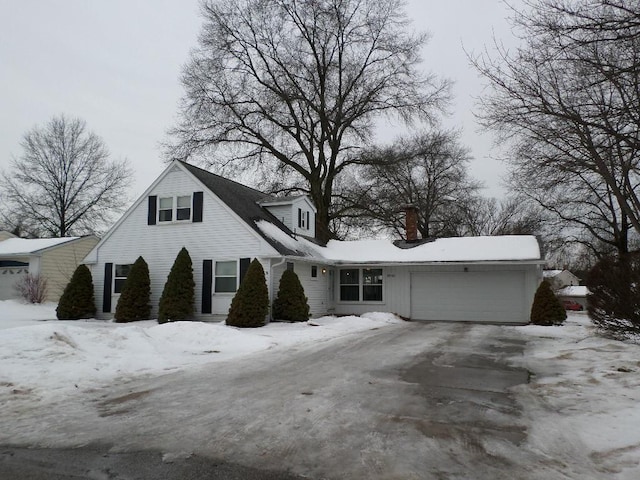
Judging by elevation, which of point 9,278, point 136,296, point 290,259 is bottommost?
point 136,296

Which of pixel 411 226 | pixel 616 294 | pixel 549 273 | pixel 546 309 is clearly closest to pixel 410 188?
pixel 411 226

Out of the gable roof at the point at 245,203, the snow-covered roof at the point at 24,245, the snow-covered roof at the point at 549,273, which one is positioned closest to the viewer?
the gable roof at the point at 245,203

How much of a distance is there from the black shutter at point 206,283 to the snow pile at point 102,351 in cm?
456

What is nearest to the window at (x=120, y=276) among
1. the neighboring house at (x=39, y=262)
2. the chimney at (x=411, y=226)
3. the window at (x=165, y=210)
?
the window at (x=165, y=210)

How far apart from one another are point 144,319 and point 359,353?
9727 mm

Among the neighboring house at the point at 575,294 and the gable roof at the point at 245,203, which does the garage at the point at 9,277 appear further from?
the neighboring house at the point at 575,294

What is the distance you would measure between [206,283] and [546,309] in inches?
466

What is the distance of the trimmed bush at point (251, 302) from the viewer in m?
14.6

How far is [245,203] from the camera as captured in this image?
19.1m

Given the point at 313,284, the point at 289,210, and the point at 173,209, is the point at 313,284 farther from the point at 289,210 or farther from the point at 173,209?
the point at 173,209

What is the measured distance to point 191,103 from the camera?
27.5 meters

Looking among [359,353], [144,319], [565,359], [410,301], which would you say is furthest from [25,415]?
[410,301]

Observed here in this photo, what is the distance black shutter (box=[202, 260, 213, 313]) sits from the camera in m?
16.7

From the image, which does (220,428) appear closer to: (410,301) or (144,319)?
(144,319)
